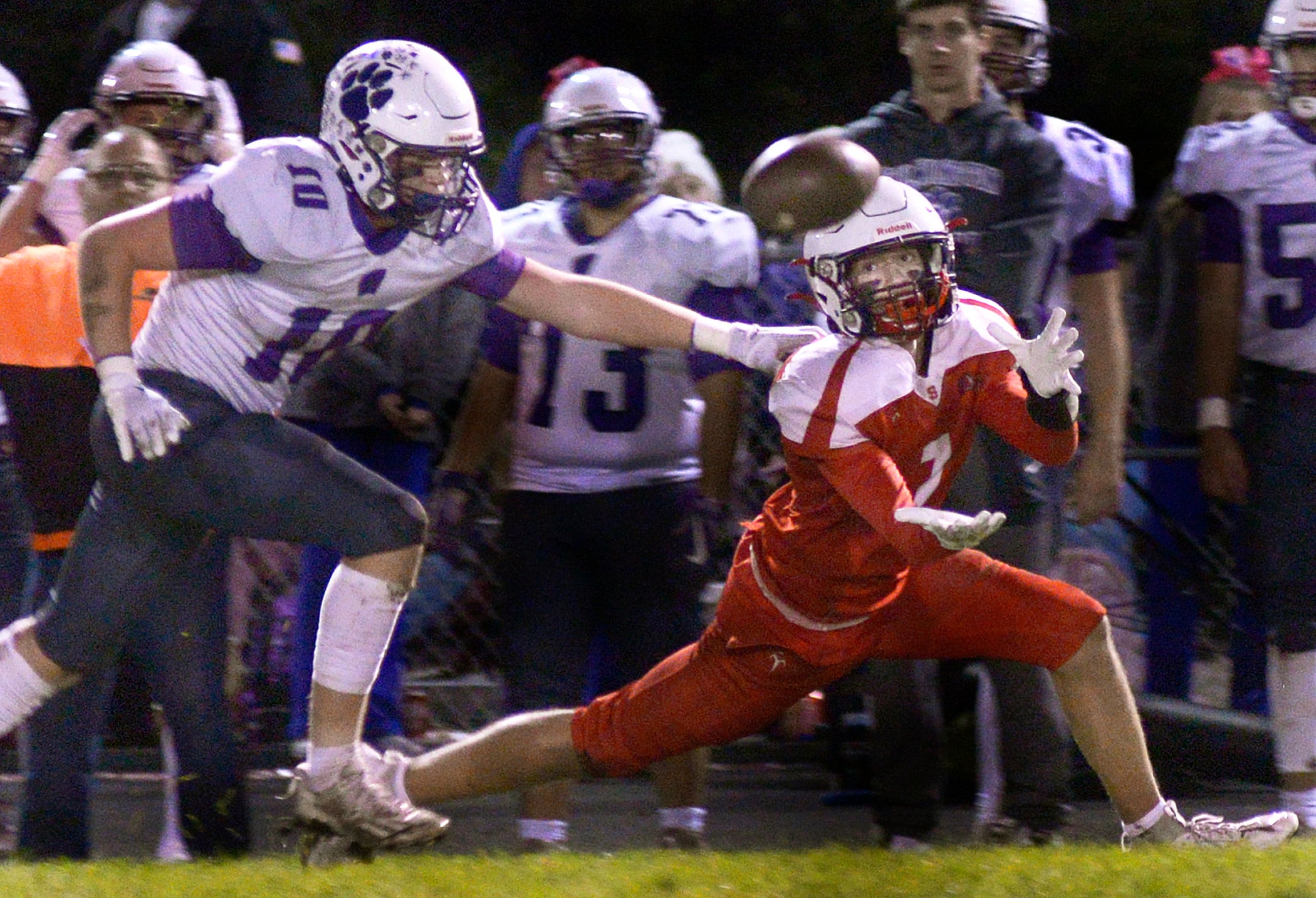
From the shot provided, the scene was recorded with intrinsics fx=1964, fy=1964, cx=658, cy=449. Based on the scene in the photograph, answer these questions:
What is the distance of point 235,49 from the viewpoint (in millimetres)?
6242

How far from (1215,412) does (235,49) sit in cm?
322

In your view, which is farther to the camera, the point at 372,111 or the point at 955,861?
the point at 372,111

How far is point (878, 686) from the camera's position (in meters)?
4.80

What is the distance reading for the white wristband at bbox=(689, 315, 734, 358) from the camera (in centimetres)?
454

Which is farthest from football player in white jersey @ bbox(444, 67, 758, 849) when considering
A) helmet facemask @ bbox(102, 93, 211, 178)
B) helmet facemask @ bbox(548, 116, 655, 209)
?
helmet facemask @ bbox(102, 93, 211, 178)

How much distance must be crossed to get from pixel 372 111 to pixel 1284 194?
251cm

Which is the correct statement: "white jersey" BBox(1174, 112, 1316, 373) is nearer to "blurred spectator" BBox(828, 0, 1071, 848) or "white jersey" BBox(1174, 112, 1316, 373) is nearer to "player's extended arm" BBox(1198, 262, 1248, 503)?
"player's extended arm" BBox(1198, 262, 1248, 503)

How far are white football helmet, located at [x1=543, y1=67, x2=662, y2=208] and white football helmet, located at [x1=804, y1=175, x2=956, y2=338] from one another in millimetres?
966

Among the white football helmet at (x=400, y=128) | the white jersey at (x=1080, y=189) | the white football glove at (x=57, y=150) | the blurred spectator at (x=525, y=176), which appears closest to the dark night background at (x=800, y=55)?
the blurred spectator at (x=525, y=176)

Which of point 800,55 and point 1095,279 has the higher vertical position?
point 1095,279

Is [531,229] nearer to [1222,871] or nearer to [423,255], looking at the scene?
[423,255]

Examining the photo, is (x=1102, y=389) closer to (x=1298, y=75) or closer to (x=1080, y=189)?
(x=1080, y=189)

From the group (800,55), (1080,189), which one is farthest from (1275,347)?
(800,55)

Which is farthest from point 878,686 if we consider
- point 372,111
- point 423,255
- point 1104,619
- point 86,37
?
point 86,37
